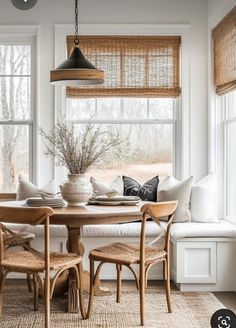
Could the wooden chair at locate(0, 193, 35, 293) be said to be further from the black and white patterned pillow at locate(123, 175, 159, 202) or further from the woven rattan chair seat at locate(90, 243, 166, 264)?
the black and white patterned pillow at locate(123, 175, 159, 202)

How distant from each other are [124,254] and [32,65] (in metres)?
3.02

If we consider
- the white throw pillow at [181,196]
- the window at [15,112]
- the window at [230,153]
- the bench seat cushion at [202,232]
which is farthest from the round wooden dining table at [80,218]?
the window at [15,112]

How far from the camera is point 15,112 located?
657 centimetres

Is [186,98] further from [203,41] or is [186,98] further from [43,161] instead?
[43,161]

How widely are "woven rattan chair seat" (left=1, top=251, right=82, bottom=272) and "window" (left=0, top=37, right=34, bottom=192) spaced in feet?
8.01

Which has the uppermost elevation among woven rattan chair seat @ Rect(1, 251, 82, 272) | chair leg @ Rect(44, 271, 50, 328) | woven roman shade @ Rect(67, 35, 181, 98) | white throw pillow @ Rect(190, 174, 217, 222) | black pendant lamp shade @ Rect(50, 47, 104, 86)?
woven roman shade @ Rect(67, 35, 181, 98)

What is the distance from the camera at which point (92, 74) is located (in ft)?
15.1

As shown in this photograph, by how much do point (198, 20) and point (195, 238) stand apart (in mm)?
2619

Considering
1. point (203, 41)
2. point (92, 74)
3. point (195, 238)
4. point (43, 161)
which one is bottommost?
point (195, 238)

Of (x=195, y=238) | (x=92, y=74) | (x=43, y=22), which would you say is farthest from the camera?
(x=43, y=22)

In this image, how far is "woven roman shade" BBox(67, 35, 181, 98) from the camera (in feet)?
21.2

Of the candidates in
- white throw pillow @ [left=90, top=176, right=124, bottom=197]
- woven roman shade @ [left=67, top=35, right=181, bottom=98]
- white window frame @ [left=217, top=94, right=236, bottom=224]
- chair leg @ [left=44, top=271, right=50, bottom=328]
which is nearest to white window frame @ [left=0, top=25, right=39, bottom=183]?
woven roman shade @ [left=67, top=35, right=181, bottom=98]

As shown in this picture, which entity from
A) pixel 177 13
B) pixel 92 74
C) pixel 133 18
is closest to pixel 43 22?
pixel 133 18

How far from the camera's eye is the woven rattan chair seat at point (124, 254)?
4.20 m
